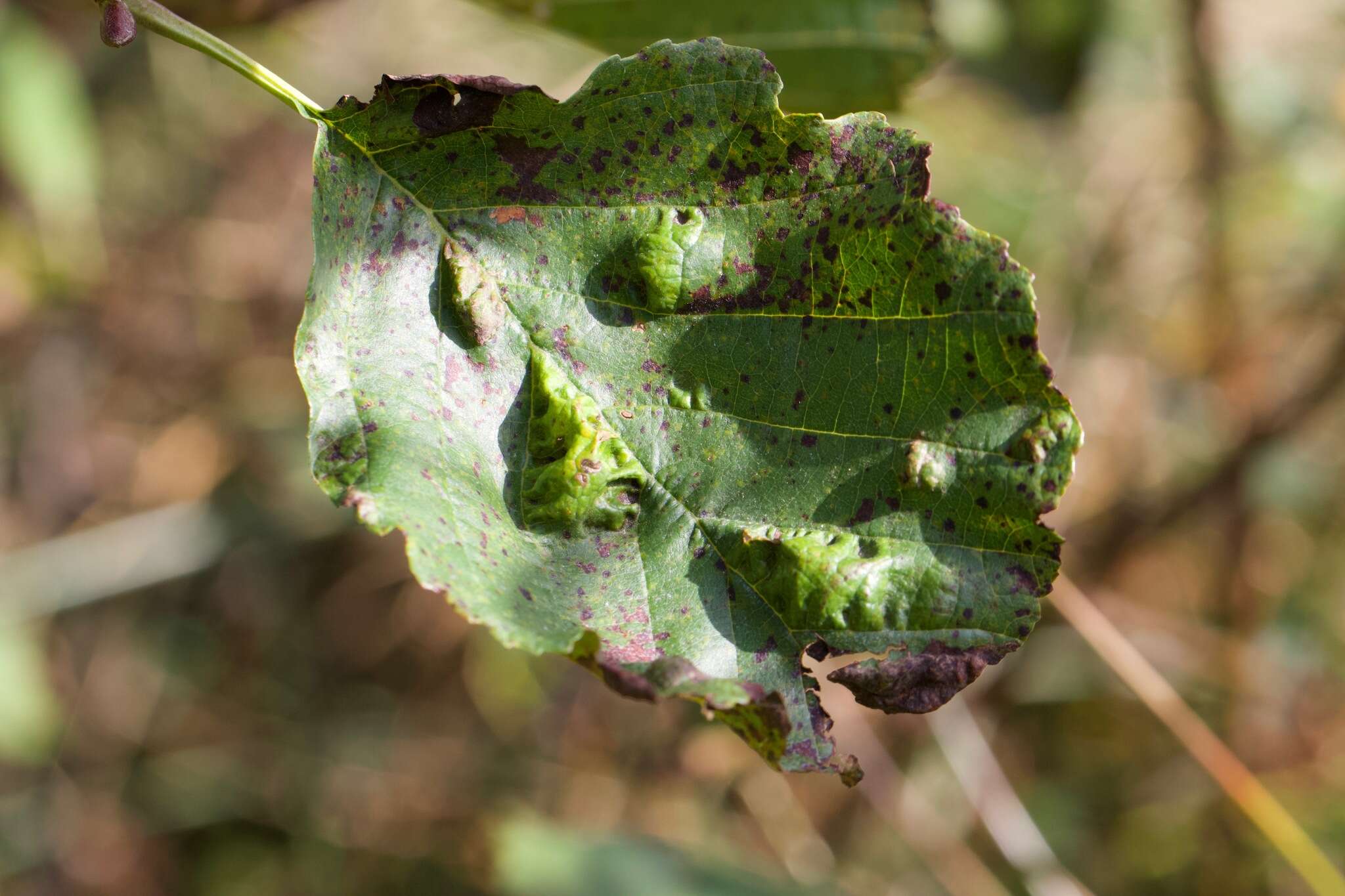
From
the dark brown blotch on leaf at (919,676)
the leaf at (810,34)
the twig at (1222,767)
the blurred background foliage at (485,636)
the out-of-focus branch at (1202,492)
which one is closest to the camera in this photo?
the dark brown blotch on leaf at (919,676)

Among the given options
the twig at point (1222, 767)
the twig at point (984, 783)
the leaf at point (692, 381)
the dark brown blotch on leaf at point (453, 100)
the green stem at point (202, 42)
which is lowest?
the twig at point (984, 783)

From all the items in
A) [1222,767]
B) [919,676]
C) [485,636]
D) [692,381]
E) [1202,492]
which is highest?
[692,381]

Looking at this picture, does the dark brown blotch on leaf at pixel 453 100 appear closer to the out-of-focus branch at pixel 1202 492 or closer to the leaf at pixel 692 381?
the leaf at pixel 692 381

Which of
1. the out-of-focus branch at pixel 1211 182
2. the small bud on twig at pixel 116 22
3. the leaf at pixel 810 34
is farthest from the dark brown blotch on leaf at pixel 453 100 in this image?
the out-of-focus branch at pixel 1211 182

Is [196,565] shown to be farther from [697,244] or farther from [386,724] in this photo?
[697,244]

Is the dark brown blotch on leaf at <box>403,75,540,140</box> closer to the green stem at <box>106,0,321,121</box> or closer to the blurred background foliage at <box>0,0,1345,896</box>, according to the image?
the green stem at <box>106,0,321,121</box>

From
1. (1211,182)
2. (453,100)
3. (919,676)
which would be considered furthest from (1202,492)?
(453,100)

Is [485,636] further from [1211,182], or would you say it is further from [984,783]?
[1211,182]

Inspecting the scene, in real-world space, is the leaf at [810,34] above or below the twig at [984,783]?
above
